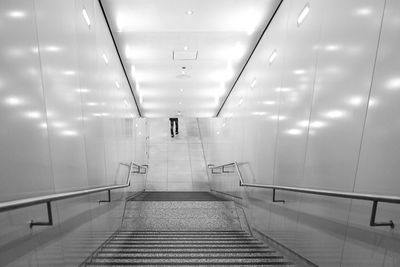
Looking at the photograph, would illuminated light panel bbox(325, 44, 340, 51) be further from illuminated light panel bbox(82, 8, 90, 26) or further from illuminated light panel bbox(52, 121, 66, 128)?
illuminated light panel bbox(82, 8, 90, 26)

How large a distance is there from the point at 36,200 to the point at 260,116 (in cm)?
460

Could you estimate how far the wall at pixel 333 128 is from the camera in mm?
1910

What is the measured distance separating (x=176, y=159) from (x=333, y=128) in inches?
407

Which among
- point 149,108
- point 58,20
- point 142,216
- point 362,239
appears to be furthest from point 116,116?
point 149,108

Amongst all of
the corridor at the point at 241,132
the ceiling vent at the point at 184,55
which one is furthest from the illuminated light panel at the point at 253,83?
the ceiling vent at the point at 184,55

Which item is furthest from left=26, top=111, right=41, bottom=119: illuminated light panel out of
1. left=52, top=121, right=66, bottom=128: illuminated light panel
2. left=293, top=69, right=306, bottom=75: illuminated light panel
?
left=293, top=69, right=306, bottom=75: illuminated light panel

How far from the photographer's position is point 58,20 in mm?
2762

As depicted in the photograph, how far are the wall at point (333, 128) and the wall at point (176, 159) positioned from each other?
5778mm

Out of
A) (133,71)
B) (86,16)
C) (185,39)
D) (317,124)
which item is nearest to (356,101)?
(317,124)

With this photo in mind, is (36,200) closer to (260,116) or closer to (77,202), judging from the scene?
(77,202)

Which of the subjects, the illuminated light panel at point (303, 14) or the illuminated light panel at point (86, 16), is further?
the illuminated light panel at point (86, 16)

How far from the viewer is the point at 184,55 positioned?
6770mm

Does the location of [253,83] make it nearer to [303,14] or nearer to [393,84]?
[303,14]

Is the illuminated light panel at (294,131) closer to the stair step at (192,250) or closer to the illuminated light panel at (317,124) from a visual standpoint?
the illuminated light panel at (317,124)
